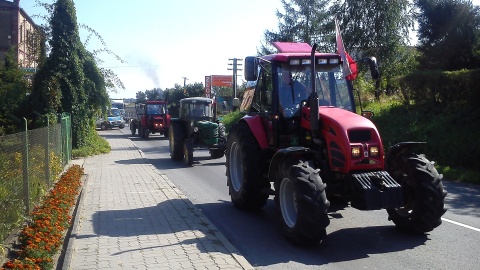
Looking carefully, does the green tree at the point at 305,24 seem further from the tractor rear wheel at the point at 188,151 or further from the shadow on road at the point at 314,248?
the shadow on road at the point at 314,248

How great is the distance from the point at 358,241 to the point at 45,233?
4.33 m

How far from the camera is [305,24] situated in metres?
38.5

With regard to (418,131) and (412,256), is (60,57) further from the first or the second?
(412,256)

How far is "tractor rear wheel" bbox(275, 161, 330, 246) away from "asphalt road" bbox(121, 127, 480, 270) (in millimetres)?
219

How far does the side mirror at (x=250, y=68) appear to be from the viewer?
31.2 feet

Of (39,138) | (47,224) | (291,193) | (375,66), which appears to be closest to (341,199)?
(291,193)

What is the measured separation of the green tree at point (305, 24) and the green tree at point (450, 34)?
35.7ft

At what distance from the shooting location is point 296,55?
9.55 metres

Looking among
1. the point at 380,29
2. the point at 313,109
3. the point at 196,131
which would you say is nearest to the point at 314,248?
the point at 313,109

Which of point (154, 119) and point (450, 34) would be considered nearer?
point (450, 34)

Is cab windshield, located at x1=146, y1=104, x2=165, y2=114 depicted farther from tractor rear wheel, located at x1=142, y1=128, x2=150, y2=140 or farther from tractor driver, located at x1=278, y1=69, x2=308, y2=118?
tractor driver, located at x1=278, y1=69, x2=308, y2=118

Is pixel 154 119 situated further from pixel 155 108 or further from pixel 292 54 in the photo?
pixel 292 54

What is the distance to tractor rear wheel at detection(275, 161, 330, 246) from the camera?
291 inches

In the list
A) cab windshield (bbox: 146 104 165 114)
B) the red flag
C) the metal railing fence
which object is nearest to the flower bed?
the metal railing fence
